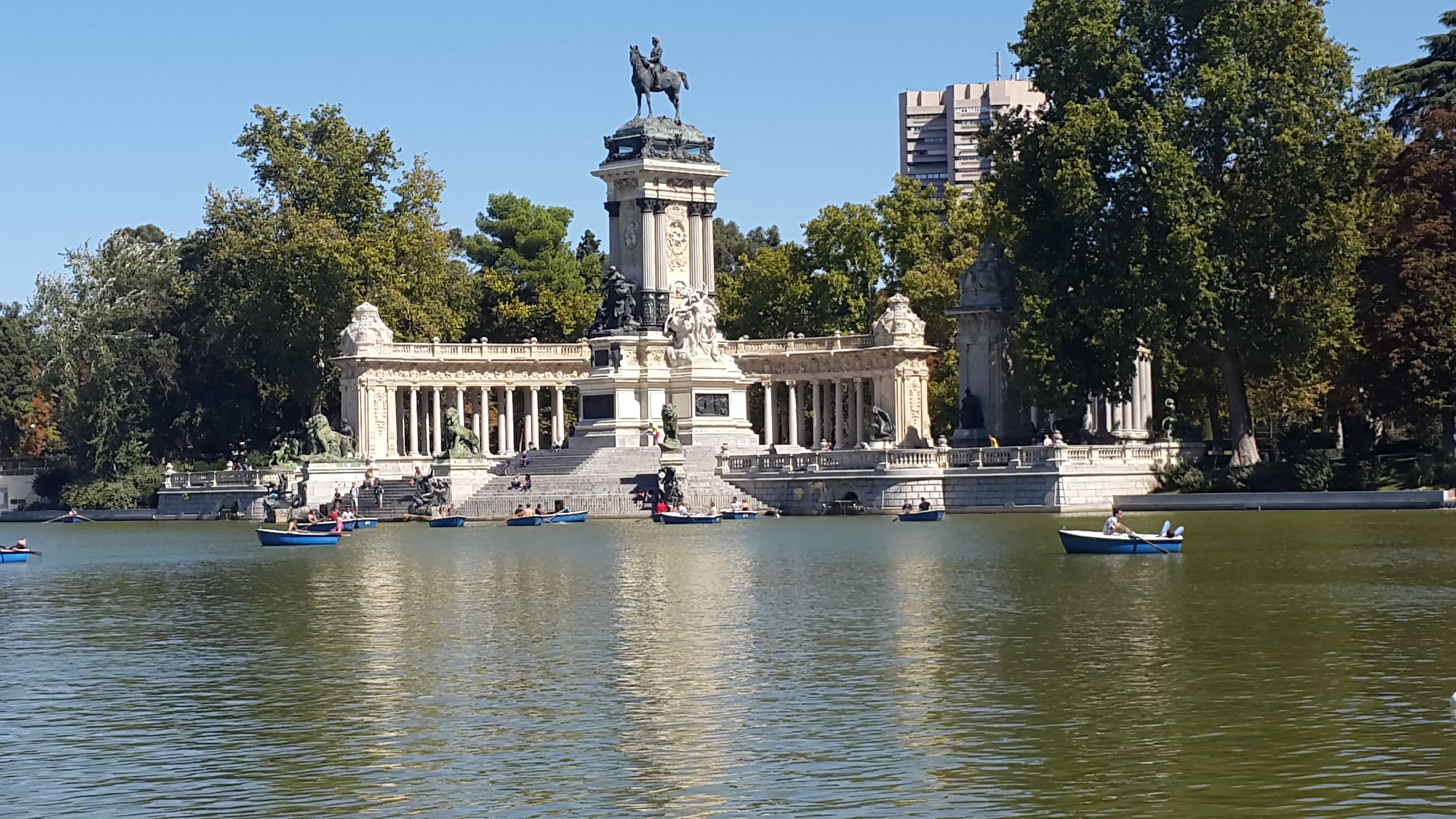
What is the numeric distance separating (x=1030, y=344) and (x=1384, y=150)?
12.4 meters

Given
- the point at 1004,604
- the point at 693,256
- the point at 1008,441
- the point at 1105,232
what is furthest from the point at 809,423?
the point at 1004,604

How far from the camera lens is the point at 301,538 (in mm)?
58312

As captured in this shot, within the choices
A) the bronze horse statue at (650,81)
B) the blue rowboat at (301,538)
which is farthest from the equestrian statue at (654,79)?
the blue rowboat at (301,538)

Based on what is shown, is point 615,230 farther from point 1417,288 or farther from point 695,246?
point 1417,288

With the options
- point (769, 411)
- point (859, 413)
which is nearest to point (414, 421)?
point (769, 411)

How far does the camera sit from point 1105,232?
66500 mm

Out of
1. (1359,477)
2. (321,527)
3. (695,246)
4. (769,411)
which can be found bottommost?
(321,527)

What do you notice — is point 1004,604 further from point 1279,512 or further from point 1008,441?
point 1008,441

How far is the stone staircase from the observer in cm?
7075

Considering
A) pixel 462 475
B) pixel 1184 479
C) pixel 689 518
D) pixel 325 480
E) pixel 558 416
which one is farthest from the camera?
pixel 558 416

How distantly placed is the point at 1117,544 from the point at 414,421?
177 ft

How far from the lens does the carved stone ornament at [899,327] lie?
8481 centimetres

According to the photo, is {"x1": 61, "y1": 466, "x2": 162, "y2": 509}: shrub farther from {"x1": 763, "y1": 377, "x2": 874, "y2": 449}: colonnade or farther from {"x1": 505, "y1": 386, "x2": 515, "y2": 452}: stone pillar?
{"x1": 763, "y1": 377, "x2": 874, "y2": 449}: colonnade

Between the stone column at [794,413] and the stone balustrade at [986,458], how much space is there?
18382 millimetres
